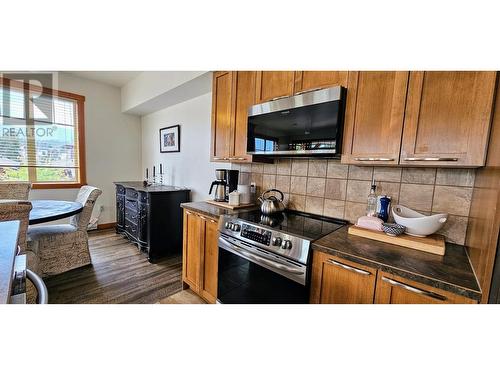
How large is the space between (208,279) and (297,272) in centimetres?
97

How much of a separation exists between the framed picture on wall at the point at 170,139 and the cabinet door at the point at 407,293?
320 centimetres

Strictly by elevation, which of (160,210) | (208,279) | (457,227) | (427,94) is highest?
(427,94)

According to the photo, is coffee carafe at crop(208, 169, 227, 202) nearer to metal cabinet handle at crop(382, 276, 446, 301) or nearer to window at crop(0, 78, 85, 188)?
metal cabinet handle at crop(382, 276, 446, 301)

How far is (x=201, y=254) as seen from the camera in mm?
1918

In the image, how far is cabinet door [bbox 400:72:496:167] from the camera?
973 millimetres

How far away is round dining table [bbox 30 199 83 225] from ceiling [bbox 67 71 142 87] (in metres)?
2.20

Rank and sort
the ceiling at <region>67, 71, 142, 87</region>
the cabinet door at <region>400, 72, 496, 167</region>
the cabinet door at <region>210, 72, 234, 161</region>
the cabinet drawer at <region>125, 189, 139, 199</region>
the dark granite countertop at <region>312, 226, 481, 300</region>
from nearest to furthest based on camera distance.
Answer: the dark granite countertop at <region>312, 226, 481, 300</region> < the cabinet door at <region>400, 72, 496, 167</region> < the cabinet door at <region>210, 72, 234, 161</region> < the cabinet drawer at <region>125, 189, 139, 199</region> < the ceiling at <region>67, 71, 142, 87</region>

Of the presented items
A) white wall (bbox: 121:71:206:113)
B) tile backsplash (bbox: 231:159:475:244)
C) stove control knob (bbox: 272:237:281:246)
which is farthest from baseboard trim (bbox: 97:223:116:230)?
stove control knob (bbox: 272:237:281:246)

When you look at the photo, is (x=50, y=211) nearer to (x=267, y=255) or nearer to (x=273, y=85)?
(x=267, y=255)

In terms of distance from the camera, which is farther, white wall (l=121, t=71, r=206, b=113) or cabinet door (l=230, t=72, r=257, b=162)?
white wall (l=121, t=71, r=206, b=113)
